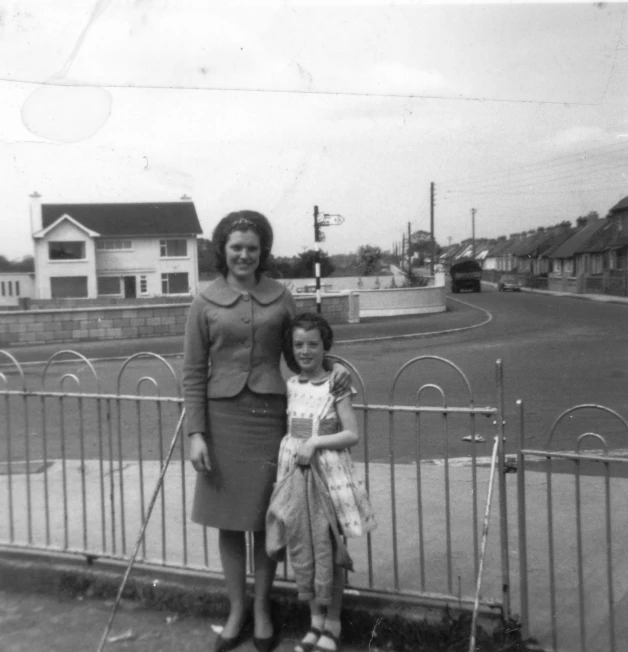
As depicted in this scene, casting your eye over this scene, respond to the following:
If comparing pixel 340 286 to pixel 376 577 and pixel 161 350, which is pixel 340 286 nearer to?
pixel 161 350

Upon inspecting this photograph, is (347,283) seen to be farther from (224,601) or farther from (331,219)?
(224,601)

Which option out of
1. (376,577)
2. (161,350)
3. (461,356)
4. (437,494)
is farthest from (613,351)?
(376,577)

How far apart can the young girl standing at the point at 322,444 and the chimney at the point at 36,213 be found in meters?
5.44

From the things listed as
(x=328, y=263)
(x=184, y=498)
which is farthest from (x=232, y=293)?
(x=328, y=263)

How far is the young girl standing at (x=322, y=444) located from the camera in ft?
Answer: 11.0

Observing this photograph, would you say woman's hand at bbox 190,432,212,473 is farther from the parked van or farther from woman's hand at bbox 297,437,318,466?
the parked van

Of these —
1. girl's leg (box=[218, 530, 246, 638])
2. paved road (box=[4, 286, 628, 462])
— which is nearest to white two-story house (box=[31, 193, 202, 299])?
paved road (box=[4, 286, 628, 462])

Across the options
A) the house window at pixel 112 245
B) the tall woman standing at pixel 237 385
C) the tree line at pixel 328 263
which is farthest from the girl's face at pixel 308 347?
the house window at pixel 112 245

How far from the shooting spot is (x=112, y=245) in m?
11.4

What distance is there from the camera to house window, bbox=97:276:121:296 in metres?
13.3

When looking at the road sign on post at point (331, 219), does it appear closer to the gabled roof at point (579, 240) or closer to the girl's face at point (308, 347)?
the girl's face at point (308, 347)

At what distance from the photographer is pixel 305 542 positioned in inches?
132

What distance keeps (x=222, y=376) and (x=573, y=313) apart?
2628 centimetres

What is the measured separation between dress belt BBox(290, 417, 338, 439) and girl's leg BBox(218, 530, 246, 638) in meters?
0.58
